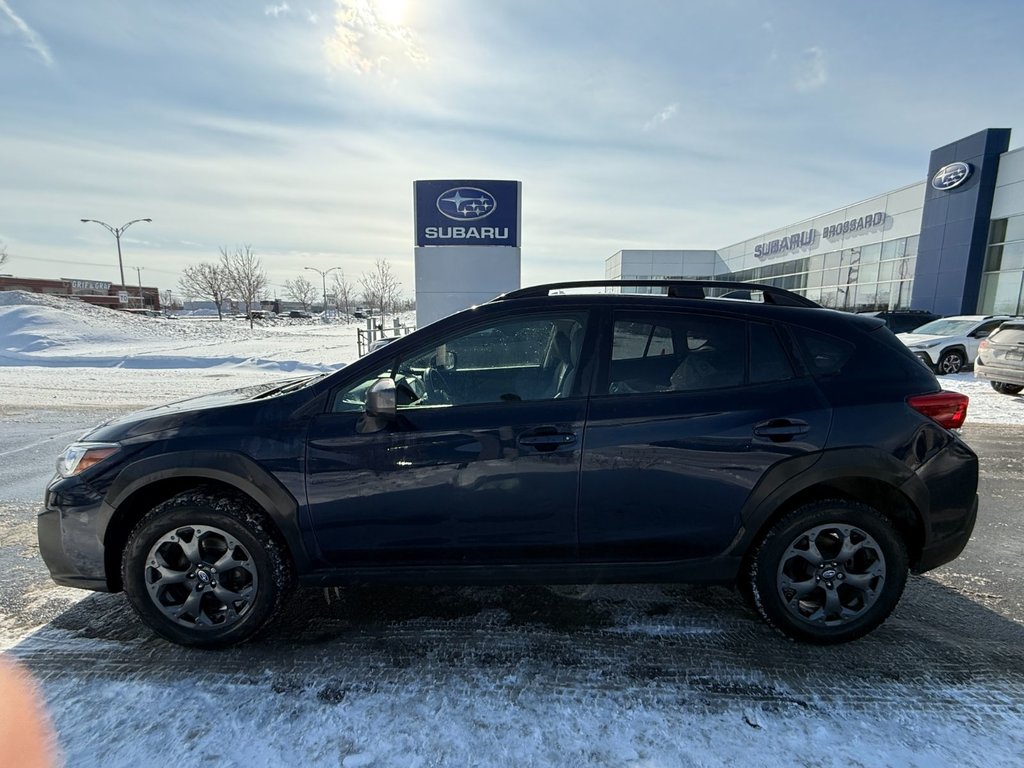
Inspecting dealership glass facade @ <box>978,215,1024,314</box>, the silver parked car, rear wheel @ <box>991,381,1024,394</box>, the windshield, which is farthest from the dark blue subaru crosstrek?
dealership glass facade @ <box>978,215,1024,314</box>

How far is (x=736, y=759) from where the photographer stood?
6.25 feet

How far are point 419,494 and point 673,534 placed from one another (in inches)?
50.7

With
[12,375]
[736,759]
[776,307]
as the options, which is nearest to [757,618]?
[736,759]

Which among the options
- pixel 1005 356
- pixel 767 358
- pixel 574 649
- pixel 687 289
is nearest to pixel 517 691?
pixel 574 649

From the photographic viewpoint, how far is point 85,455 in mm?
Result: 2539

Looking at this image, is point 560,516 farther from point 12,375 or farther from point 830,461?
point 12,375

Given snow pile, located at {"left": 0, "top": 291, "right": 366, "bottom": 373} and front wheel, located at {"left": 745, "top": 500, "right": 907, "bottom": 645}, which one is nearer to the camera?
front wheel, located at {"left": 745, "top": 500, "right": 907, "bottom": 645}

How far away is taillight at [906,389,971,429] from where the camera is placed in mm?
2537

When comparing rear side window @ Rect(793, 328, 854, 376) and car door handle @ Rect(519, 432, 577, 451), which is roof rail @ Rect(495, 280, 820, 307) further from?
car door handle @ Rect(519, 432, 577, 451)

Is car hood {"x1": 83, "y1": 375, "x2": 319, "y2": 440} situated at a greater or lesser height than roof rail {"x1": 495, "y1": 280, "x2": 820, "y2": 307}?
lesser

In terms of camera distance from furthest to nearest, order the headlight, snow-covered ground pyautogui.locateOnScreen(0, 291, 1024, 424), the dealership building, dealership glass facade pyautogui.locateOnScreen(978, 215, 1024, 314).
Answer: the dealership building < dealership glass facade pyautogui.locateOnScreen(978, 215, 1024, 314) < snow-covered ground pyautogui.locateOnScreen(0, 291, 1024, 424) < the headlight

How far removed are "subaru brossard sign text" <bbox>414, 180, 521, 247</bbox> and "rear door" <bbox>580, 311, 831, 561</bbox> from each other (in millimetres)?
10730

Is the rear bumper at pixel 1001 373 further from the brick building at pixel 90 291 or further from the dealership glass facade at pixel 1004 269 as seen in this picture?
the brick building at pixel 90 291

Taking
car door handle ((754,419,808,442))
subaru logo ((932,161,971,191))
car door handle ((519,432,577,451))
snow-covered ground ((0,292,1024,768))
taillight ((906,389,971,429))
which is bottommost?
snow-covered ground ((0,292,1024,768))
